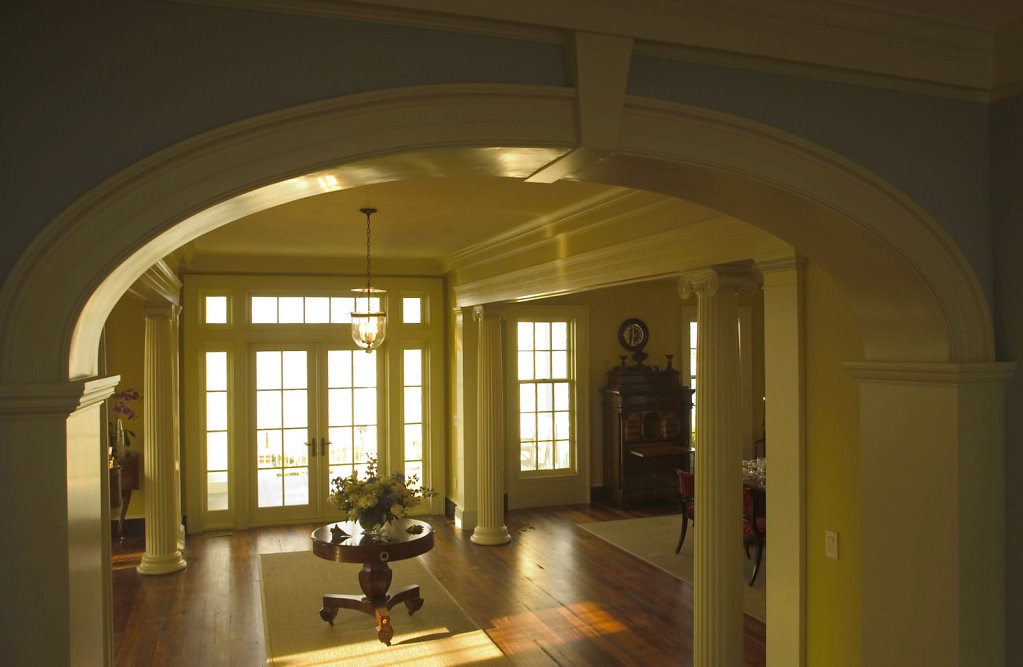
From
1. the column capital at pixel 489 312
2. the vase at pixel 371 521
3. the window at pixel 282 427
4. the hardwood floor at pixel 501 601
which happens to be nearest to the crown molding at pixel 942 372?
the hardwood floor at pixel 501 601

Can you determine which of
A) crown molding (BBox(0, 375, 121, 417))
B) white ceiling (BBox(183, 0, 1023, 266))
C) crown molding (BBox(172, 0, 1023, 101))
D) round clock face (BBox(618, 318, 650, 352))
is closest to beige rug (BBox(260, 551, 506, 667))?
white ceiling (BBox(183, 0, 1023, 266))

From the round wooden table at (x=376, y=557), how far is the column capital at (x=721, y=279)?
2.94 m

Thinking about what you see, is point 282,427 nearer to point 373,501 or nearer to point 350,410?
point 350,410

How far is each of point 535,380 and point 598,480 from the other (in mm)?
1572

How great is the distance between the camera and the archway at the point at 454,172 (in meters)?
1.82

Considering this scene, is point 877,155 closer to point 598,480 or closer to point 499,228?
point 499,228

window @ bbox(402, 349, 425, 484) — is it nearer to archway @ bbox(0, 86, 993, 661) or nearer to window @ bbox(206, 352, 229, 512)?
window @ bbox(206, 352, 229, 512)

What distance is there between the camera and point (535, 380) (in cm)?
1030

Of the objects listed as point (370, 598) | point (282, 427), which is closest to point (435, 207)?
point (370, 598)

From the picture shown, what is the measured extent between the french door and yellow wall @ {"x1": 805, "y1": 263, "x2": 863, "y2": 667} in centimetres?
653

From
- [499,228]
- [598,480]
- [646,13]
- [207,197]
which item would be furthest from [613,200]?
[598,480]

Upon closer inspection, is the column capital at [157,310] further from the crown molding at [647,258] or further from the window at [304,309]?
the crown molding at [647,258]

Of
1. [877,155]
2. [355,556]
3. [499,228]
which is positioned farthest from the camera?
[499,228]

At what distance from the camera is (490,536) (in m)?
8.41
